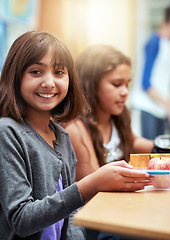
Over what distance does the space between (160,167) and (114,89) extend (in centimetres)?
62

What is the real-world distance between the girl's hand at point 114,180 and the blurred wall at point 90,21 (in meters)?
2.84

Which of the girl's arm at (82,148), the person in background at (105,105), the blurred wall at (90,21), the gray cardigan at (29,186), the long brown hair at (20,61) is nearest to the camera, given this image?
the gray cardigan at (29,186)

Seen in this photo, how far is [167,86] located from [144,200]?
3008mm

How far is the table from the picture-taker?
21.5 inches

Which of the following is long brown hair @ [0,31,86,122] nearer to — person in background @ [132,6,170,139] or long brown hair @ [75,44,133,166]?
long brown hair @ [75,44,133,166]

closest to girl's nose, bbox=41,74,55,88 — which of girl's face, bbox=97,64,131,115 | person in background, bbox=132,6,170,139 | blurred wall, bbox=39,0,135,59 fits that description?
girl's face, bbox=97,64,131,115

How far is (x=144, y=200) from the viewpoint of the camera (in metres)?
0.71

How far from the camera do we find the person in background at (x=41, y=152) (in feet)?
2.48

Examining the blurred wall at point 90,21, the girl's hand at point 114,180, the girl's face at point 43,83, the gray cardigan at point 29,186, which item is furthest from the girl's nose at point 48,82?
the blurred wall at point 90,21

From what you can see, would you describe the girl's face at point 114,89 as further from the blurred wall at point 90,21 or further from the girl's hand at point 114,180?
the blurred wall at point 90,21

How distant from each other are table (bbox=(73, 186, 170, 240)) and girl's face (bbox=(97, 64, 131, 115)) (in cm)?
71

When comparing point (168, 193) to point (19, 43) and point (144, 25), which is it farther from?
point (144, 25)

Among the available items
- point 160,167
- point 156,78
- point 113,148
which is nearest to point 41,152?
point 160,167

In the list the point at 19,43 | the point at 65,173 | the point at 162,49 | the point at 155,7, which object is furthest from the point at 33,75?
the point at 155,7
